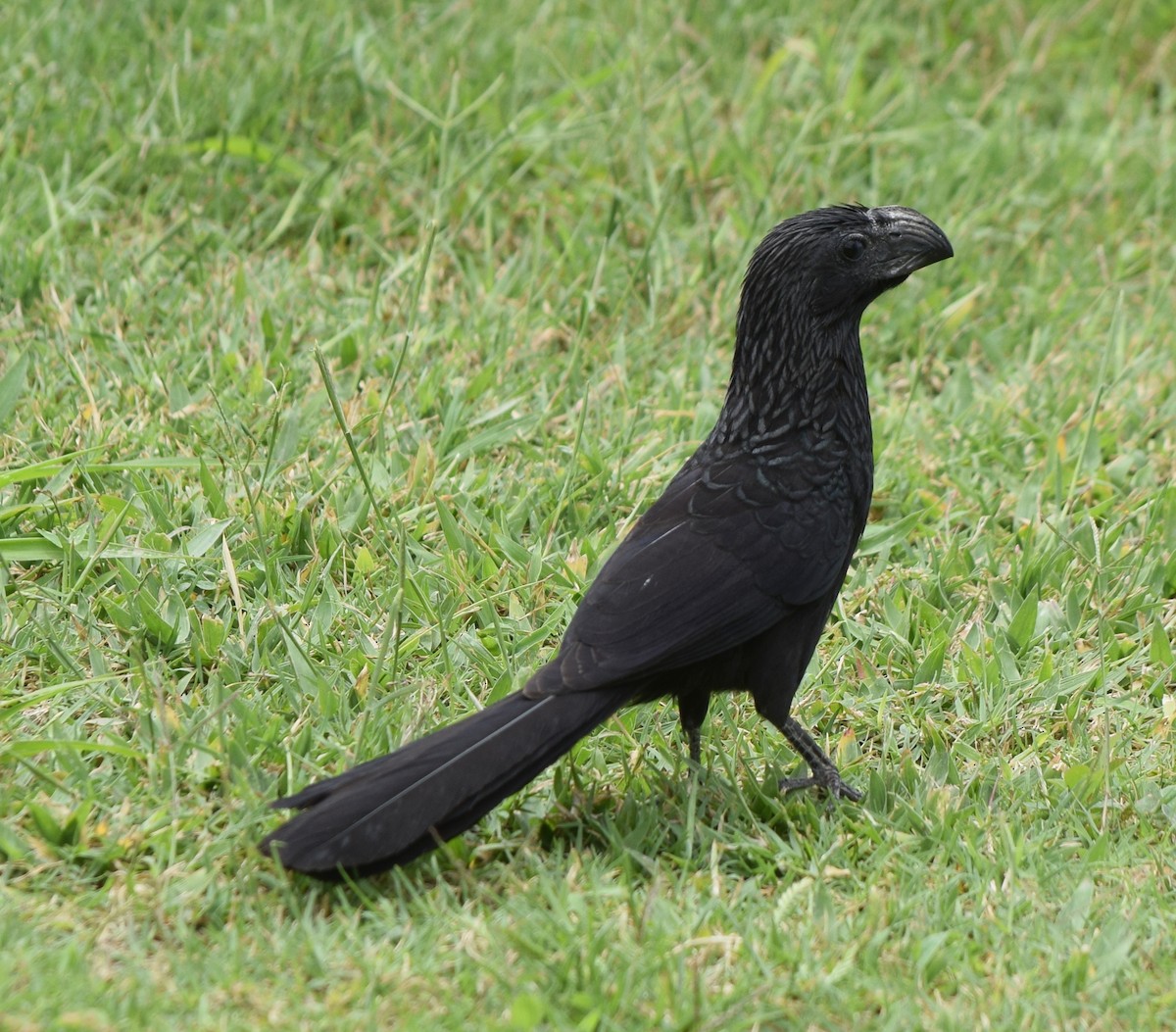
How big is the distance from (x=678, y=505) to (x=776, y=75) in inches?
138

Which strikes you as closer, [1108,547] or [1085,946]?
[1085,946]

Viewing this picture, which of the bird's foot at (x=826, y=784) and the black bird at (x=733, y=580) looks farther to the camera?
the bird's foot at (x=826, y=784)

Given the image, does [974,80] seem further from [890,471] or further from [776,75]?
[890,471]

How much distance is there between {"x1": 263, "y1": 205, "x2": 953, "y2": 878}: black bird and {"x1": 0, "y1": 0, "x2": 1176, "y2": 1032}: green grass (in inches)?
7.0

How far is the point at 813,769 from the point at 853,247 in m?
1.29

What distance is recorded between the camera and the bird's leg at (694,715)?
3.45 meters

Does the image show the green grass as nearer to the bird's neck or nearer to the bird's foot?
the bird's foot

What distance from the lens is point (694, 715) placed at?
11.4ft

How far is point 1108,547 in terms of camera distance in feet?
14.2

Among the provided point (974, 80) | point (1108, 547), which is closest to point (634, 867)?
point (1108, 547)

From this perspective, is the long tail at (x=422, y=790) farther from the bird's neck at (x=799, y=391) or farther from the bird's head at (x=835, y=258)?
the bird's head at (x=835, y=258)

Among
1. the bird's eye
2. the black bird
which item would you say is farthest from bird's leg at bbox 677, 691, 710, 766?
the bird's eye

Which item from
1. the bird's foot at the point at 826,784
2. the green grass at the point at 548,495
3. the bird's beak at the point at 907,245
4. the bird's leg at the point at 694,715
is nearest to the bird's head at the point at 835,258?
the bird's beak at the point at 907,245

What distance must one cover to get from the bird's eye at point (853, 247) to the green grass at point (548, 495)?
0.96m
